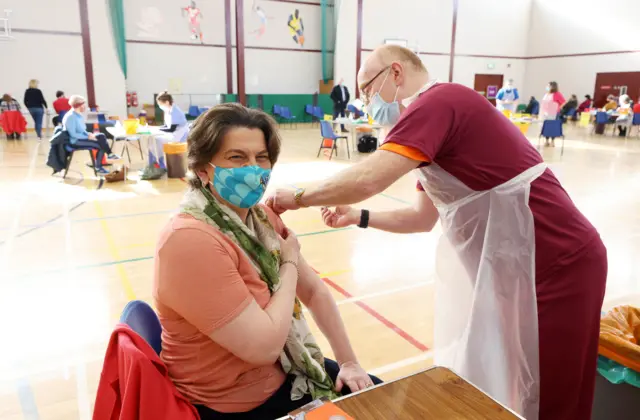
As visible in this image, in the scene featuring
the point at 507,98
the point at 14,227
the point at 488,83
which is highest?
the point at 488,83

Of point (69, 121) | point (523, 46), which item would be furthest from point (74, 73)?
point (523, 46)

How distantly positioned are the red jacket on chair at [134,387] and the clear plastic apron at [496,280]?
1.01 metres

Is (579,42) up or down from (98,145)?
up

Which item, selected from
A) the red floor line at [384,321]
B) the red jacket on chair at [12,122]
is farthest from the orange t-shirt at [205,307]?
the red jacket on chair at [12,122]

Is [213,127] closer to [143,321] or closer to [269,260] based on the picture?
[269,260]

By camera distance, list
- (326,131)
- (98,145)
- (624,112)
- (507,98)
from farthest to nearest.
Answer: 1. (624,112)
2. (507,98)
3. (326,131)
4. (98,145)

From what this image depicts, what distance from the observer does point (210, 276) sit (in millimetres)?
1140

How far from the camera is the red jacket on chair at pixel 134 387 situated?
105 centimetres

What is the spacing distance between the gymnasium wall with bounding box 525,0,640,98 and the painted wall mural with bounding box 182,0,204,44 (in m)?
15.0

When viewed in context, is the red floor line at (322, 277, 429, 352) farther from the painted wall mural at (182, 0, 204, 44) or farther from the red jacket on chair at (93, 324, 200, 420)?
the painted wall mural at (182, 0, 204, 44)

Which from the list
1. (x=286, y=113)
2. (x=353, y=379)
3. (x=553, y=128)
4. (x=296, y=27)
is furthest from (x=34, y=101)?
(x=353, y=379)

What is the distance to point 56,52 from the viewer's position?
14.2 metres

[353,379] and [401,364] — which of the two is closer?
[353,379]

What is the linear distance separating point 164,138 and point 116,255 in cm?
409
